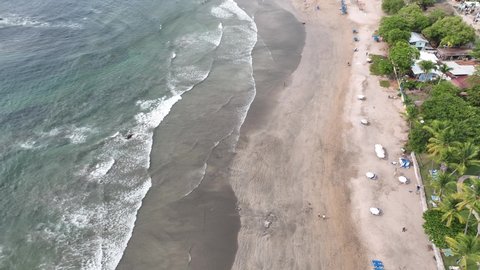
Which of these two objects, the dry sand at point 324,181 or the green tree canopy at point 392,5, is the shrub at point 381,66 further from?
the green tree canopy at point 392,5

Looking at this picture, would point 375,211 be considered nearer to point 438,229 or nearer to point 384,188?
point 384,188

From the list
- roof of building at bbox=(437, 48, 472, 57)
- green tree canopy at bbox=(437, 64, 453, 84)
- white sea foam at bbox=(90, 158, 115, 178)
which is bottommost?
white sea foam at bbox=(90, 158, 115, 178)

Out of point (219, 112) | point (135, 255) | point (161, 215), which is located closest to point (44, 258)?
point (135, 255)

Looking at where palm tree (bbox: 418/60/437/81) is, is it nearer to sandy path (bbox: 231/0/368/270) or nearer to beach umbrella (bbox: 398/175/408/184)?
sandy path (bbox: 231/0/368/270)

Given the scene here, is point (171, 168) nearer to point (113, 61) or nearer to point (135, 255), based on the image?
point (135, 255)

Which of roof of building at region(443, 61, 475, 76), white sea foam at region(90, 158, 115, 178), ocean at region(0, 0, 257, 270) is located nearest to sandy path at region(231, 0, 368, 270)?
ocean at region(0, 0, 257, 270)

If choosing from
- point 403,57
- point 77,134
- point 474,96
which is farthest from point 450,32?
point 77,134

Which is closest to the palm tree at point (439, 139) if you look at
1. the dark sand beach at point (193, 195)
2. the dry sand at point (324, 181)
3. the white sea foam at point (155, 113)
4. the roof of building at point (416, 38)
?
the dry sand at point (324, 181)
